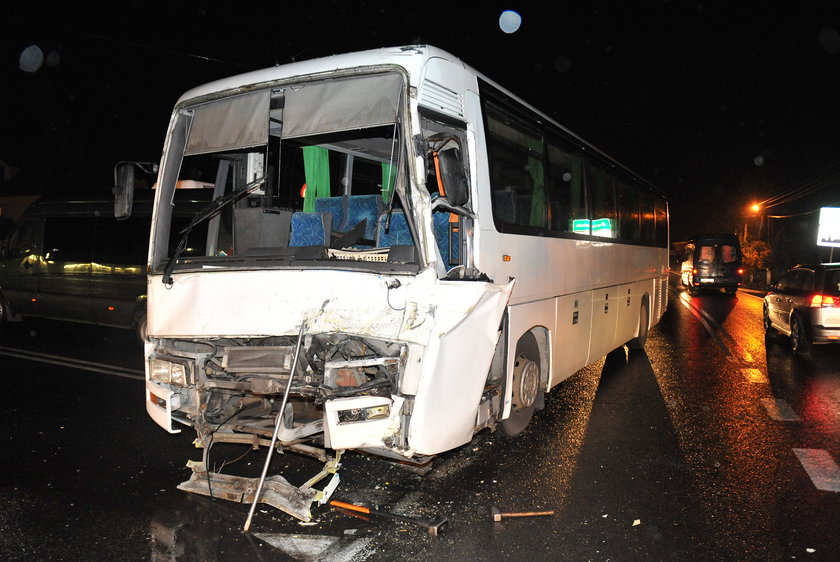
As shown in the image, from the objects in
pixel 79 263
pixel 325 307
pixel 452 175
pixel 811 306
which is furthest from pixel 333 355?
pixel 811 306

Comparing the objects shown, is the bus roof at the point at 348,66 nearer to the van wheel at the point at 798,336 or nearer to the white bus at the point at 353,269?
the white bus at the point at 353,269

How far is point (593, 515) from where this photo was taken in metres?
4.46

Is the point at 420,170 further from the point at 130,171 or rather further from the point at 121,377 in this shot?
the point at 121,377

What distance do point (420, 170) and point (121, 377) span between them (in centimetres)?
649

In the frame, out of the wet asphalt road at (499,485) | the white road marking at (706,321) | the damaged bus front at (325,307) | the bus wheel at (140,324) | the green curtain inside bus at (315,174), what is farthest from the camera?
the white road marking at (706,321)

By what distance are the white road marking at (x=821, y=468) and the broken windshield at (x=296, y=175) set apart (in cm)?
373

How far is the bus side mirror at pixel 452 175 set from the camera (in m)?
4.18

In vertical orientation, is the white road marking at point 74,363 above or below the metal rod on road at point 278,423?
below

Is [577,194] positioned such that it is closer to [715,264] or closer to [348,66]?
[348,66]

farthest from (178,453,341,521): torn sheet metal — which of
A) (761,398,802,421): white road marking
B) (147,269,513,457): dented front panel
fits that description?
(761,398,802,421): white road marking

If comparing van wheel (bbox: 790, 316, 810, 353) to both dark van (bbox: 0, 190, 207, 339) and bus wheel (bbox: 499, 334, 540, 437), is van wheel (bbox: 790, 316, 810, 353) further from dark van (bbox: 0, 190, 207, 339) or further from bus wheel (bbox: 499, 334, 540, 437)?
dark van (bbox: 0, 190, 207, 339)

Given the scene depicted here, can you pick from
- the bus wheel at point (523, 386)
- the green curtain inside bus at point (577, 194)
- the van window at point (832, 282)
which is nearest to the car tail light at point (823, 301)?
the van window at point (832, 282)

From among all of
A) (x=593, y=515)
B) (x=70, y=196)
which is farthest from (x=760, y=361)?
(x=70, y=196)

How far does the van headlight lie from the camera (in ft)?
15.1
